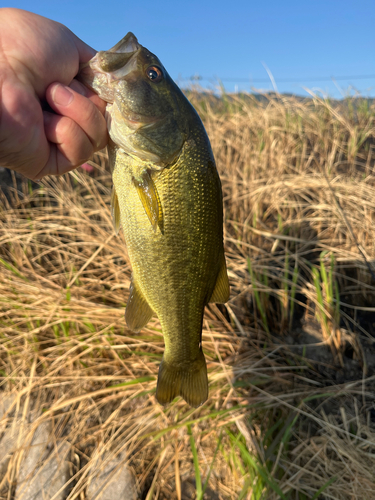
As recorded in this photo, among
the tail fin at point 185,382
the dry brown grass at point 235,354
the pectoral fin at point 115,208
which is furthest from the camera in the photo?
the dry brown grass at point 235,354

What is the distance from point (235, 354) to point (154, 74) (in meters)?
2.10

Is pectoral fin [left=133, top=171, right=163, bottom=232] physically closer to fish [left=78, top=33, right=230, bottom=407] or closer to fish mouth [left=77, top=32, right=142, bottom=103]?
fish [left=78, top=33, right=230, bottom=407]

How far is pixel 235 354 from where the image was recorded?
2.68 metres

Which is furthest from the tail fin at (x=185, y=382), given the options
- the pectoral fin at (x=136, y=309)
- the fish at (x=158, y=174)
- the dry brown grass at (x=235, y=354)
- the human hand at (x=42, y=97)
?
the human hand at (x=42, y=97)

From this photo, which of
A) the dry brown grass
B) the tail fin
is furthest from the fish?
the dry brown grass

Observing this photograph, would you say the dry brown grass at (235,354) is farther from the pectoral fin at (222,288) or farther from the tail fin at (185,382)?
the pectoral fin at (222,288)

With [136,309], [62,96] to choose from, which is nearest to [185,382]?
[136,309]

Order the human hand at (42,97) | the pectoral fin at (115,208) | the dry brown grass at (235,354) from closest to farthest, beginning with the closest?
1. the human hand at (42,97)
2. the pectoral fin at (115,208)
3. the dry brown grass at (235,354)

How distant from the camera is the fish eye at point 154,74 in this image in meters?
1.37

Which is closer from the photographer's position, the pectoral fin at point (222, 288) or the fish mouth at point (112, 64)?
the fish mouth at point (112, 64)

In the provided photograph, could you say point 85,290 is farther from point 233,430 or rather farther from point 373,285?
point 373,285

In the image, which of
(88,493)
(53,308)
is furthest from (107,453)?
(53,308)

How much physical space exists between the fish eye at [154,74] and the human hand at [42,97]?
0.87ft

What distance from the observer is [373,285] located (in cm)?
298
